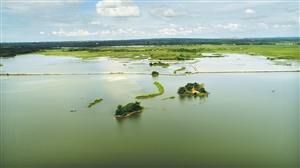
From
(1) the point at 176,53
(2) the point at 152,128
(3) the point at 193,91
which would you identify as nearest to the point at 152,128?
(2) the point at 152,128

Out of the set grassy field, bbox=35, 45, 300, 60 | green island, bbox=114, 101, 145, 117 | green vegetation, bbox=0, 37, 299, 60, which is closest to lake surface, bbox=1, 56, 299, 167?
green island, bbox=114, 101, 145, 117

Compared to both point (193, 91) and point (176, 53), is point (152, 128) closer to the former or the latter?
point (193, 91)

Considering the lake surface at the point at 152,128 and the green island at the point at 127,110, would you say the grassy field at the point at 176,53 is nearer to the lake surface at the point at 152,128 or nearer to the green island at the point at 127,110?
the lake surface at the point at 152,128

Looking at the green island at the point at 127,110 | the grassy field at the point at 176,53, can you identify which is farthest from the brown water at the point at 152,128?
the grassy field at the point at 176,53

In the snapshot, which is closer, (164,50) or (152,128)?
(152,128)

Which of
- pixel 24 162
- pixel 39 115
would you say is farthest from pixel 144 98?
pixel 24 162

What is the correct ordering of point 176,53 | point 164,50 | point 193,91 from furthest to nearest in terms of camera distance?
1. point 164,50
2. point 176,53
3. point 193,91

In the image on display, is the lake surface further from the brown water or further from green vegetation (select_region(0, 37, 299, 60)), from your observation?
green vegetation (select_region(0, 37, 299, 60))

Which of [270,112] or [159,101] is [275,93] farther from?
[159,101]
